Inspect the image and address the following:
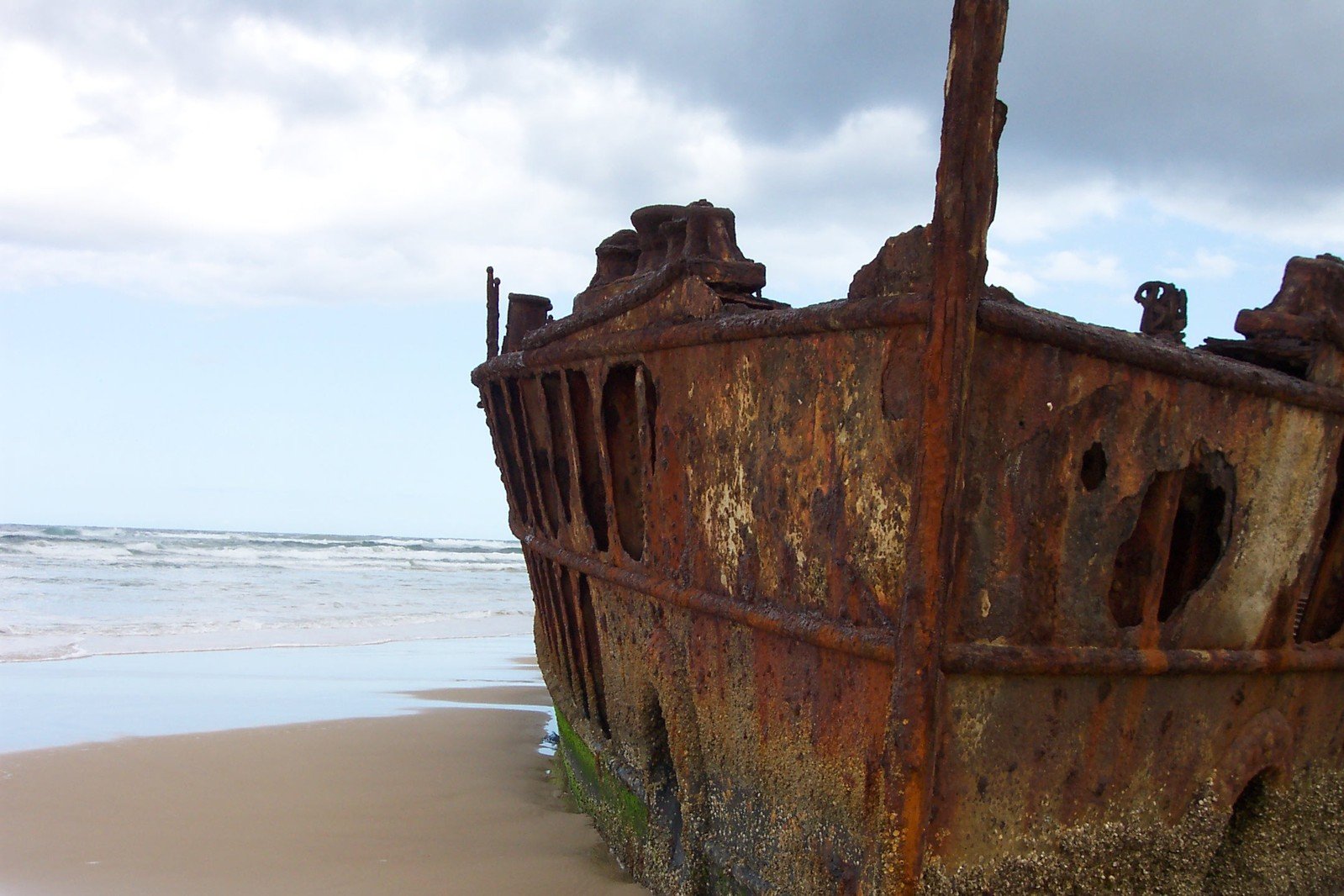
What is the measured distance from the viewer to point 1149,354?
2.81m

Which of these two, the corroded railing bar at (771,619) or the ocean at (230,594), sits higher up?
the corroded railing bar at (771,619)

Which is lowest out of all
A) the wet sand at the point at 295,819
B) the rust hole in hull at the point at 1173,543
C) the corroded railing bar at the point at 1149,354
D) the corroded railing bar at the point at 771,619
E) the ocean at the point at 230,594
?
the ocean at the point at 230,594

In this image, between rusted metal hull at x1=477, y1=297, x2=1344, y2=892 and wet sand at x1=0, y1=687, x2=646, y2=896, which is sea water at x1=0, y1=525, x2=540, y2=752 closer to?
wet sand at x1=0, y1=687, x2=646, y2=896

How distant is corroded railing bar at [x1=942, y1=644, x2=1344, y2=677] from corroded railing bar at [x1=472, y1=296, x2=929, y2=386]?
0.79 m

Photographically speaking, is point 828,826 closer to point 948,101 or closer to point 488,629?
point 948,101

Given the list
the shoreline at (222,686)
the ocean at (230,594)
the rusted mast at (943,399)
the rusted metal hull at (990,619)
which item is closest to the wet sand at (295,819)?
the shoreline at (222,686)

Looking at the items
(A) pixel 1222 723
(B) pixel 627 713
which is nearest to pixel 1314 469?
(A) pixel 1222 723

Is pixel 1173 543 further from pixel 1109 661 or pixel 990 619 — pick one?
pixel 990 619

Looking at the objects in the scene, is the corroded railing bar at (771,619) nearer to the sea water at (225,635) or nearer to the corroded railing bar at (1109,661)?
the corroded railing bar at (1109,661)

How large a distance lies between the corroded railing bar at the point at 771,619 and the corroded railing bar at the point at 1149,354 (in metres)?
0.78

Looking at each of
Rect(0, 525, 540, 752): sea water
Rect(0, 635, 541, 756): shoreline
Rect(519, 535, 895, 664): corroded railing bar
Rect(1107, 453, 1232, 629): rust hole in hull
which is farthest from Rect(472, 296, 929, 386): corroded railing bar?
Rect(0, 525, 540, 752): sea water

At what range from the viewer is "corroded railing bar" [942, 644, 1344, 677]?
105 inches

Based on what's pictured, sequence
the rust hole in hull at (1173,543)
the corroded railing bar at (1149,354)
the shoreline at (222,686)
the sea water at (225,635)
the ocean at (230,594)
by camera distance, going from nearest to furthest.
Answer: the corroded railing bar at (1149,354) → the rust hole in hull at (1173,543) → the shoreline at (222,686) → the sea water at (225,635) → the ocean at (230,594)

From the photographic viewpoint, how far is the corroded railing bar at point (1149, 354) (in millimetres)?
2611
